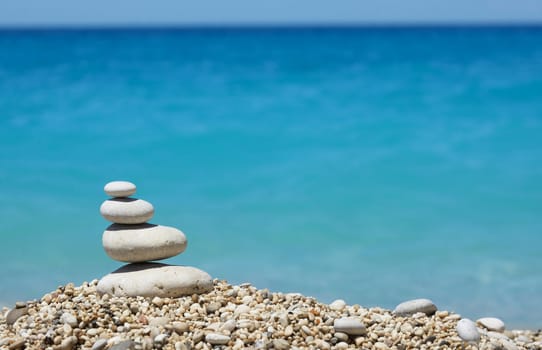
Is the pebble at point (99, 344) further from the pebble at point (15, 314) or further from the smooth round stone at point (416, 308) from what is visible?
the smooth round stone at point (416, 308)

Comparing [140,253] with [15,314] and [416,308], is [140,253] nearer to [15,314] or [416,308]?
[15,314]

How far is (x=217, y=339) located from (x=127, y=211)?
1.62 metres

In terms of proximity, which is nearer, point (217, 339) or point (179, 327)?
point (217, 339)

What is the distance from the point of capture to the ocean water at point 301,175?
36.2ft

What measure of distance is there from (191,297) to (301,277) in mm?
4273

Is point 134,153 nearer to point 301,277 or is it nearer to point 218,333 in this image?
point 301,277

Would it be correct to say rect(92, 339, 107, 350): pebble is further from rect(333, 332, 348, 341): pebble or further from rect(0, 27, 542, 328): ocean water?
rect(0, 27, 542, 328): ocean water

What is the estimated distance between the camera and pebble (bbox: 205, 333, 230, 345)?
19.1ft

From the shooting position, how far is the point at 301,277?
10.9 meters

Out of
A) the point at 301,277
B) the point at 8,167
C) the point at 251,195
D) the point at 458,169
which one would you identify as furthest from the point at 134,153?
the point at 301,277

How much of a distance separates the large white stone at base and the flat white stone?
1228 millimetres

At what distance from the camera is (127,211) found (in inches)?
276

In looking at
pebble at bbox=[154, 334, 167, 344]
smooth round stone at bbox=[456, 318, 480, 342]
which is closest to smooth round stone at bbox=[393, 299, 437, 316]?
smooth round stone at bbox=[456, 318, 480, 342]

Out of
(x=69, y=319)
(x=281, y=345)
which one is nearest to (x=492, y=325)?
(x=281, y=345)
